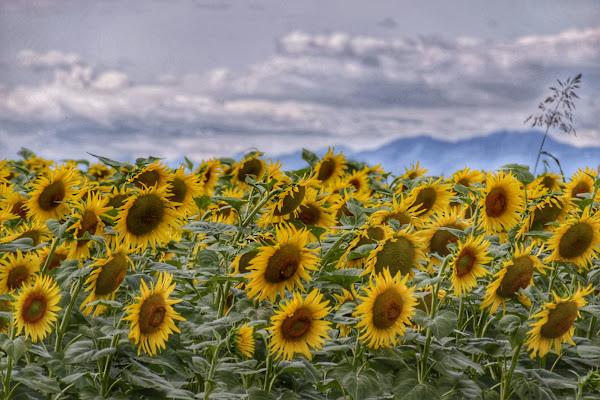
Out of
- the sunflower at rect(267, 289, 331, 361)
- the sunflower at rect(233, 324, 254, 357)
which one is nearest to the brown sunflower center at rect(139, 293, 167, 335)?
the sunflower at rect(233, 324, 254, 357)

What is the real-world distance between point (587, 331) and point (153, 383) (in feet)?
7.31

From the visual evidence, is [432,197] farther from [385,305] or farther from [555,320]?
[385,305]

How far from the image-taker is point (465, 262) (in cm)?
256

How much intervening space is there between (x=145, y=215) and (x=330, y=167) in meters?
2.04

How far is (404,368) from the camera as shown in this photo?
2598 mm

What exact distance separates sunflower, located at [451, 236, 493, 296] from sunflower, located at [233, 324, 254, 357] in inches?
31.4

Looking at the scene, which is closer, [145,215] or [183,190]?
[145,215]

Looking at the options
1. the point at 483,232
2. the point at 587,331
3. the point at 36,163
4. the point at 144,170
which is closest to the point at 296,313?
the point at 144,170

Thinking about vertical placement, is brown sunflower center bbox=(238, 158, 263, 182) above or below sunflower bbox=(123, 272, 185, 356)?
above

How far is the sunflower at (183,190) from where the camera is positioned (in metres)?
2.91

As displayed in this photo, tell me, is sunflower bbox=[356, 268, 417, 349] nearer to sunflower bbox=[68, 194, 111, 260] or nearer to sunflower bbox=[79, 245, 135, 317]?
sunflower bbox=[79, 245, 135, 317]

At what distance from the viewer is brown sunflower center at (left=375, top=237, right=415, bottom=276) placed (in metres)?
2.53

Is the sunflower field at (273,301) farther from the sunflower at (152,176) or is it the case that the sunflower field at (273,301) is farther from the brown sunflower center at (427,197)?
the brown sunflower center at (427,197)

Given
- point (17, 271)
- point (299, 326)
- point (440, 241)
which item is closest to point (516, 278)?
point (440, 241)
